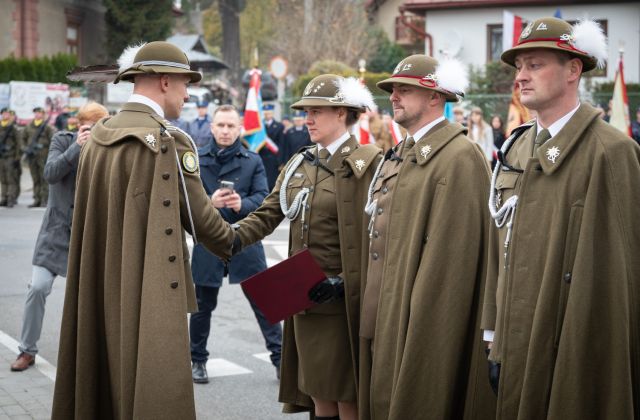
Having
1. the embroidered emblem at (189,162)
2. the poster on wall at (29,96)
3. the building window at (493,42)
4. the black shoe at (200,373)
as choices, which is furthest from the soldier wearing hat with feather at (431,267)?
the building window at (493,42)

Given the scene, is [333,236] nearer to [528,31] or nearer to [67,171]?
[528,31]

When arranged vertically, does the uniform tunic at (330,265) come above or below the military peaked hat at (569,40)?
below

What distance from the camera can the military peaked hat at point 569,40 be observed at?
3.96m

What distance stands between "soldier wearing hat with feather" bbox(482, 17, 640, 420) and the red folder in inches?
54.1

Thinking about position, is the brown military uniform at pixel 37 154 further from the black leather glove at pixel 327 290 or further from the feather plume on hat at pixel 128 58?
the black leather glove at pixel 327 290

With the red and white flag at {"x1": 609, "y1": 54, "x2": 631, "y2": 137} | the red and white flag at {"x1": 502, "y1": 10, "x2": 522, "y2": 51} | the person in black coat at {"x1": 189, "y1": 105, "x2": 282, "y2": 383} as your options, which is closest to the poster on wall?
the red and white flag at {"x1": 502, "y1": 10, "x2": 522, "y2": 51}

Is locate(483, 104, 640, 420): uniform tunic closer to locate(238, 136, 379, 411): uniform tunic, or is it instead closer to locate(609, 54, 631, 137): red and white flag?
locate(238, 136, 379, 411): uniform tunic

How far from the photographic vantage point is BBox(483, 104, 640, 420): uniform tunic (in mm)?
3688

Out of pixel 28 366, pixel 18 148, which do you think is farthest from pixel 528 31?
pixel 18 148

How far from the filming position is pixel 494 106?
2334 centimetres

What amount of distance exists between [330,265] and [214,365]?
2.56 meters

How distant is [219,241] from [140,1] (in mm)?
34488

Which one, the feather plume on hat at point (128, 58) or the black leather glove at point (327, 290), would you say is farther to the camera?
the black leather glove at point (327, 290)

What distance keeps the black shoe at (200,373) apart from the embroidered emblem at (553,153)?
405cm
